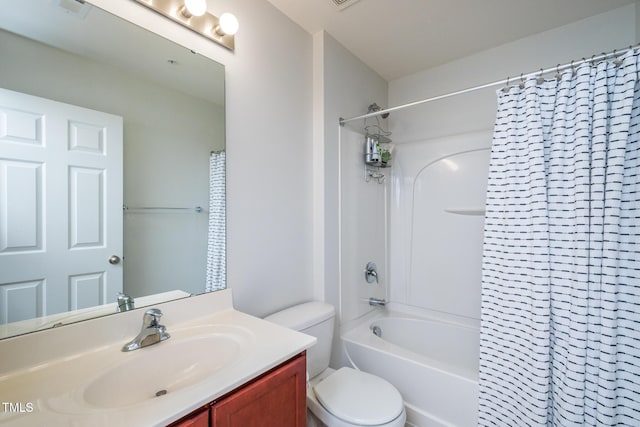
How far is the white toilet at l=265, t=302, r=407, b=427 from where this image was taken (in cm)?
121

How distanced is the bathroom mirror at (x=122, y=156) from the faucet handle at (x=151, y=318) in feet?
0.29

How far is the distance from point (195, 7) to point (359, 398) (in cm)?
193

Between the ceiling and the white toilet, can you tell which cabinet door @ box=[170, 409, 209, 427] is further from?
the ceiling

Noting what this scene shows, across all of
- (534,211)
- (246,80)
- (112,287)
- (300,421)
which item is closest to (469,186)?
(534,211)

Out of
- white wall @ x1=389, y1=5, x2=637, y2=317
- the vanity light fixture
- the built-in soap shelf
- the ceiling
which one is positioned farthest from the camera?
the built-in soap shelf

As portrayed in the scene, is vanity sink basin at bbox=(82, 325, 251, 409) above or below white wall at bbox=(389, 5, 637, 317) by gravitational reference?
below

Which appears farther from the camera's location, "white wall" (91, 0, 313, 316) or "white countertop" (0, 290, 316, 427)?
"white wall" (91, 0, 313, 316)

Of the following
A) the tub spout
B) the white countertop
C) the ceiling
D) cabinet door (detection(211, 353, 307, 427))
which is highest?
the ceiling

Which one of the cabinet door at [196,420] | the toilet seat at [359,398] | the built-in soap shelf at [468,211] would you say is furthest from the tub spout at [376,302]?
the cabinet door at [196,420]

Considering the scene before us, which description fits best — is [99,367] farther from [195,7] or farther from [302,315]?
[195,7]

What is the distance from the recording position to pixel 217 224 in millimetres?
1325

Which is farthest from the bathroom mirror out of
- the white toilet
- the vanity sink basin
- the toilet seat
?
the toilet seat

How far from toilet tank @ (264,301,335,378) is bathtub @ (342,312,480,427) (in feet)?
1.00

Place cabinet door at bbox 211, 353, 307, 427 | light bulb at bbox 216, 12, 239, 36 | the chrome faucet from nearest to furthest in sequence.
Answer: cabinet door at bbox 211, 353, 307, 427 < the chrome faucet < light bulb at bbox 216, 12, 239, 36
